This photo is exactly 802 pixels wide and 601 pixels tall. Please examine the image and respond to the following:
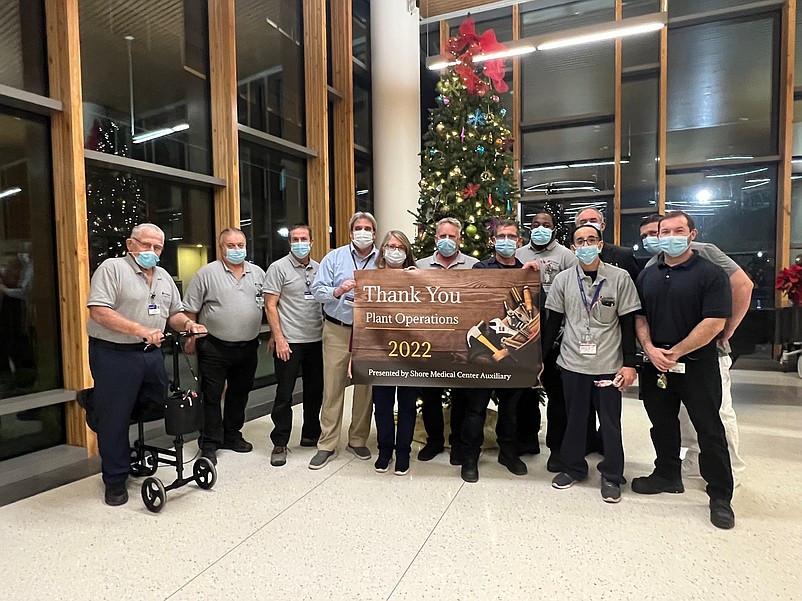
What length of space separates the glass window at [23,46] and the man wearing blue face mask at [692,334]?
4.18m

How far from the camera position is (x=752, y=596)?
2045 mm

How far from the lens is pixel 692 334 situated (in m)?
2.64

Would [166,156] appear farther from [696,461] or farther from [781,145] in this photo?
[781,145]

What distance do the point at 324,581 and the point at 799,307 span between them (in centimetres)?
515

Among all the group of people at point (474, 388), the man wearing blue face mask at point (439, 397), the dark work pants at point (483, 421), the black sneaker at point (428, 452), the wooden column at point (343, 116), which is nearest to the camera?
the group of people at point (474, 388)

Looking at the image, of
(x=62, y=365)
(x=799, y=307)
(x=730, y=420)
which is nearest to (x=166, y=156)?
(x=62, y=365)

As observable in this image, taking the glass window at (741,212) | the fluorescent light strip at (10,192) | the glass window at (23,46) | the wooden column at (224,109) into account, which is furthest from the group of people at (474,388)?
the glass window at (741,212)

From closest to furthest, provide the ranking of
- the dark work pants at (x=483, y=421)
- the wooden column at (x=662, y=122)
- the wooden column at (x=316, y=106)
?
the dark work pants at (x=483, y=421) < the wooden column at (x=316, y=106) < the wooden column at (x=662, y=122)

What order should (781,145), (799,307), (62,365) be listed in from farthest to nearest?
(781,145) < (799,307) < (62,365)

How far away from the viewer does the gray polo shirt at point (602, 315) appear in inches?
114

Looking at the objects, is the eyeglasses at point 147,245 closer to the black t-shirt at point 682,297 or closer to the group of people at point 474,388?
the group of people at point 474,388

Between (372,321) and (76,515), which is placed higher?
(372,321)


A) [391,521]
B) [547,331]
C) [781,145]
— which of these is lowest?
[391,521]

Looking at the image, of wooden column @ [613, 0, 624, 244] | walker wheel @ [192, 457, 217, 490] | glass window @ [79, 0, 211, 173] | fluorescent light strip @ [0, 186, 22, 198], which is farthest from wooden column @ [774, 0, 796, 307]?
fluorescent light strip @ [0, 186, 22, 198]
